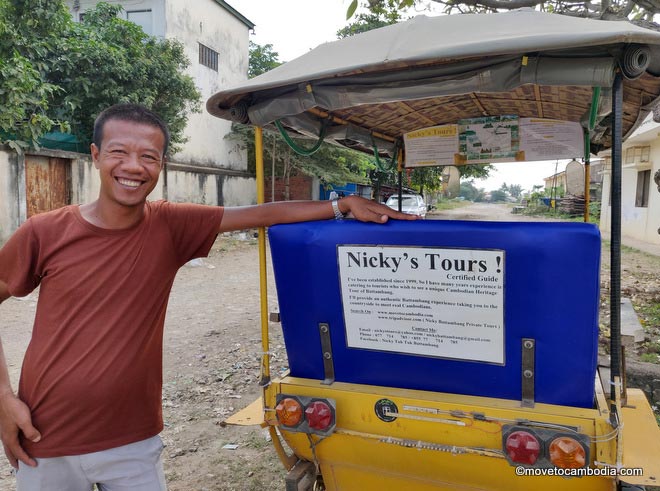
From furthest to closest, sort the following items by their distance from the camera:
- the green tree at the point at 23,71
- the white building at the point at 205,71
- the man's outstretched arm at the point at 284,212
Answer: the white building at the point at 205,71
the green tree at the point at 23,71
the man's outstretched arm at the point at 284,212

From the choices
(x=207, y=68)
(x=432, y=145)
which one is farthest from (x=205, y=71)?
(x=432, y=145)

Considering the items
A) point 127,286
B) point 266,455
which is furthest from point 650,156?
point 127,286

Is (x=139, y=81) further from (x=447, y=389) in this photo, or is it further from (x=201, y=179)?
(x=447, y=389)

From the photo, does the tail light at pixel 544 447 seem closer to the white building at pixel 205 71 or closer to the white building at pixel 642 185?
the white building at pixel 205 71

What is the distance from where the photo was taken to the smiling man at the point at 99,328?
170 centimetres

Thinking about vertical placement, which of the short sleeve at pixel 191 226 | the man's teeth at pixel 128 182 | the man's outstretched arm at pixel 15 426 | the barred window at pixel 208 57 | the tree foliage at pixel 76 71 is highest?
the barred window at pixel 208 57

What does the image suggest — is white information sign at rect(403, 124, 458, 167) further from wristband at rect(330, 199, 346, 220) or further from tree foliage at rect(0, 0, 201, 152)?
tree foliage at rect(0, 0, 201, 152)

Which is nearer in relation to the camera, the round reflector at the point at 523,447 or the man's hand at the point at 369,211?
the round reflector at the point at 523,447

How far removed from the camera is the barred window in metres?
18.1

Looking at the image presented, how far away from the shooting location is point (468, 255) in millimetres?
1844

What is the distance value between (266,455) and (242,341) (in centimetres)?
258

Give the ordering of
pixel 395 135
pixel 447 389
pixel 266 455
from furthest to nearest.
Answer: pixel 395 135, pixel 266 455, pixel 447 389

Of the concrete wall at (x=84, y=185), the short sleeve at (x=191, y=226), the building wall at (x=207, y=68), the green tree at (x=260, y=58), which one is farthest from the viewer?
the green tree at (x=260, y=58)

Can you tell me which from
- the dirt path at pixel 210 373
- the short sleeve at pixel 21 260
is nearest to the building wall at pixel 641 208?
the dirt path at pixel 210 373
